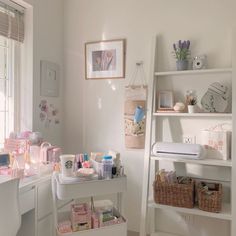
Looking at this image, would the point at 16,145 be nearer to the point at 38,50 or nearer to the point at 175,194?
the point at 38,50

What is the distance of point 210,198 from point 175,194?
0.25 m

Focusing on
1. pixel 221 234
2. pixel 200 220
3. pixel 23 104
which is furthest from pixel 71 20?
pixel 221 234

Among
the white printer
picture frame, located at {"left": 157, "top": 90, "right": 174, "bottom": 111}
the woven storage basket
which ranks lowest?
the woven storage basket

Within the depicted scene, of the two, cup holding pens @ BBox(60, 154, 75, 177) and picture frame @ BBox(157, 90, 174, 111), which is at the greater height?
picture frame @ BBox(157, 90, 174, 111)

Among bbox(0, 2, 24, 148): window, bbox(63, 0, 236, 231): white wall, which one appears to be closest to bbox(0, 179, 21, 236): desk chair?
bbox(0, 2, 24, 148): window

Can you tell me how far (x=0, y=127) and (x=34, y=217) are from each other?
81 centimetres

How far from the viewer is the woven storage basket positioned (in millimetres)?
1948

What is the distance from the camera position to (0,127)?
2.14 metres

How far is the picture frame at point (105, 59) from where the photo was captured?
93.4 inches

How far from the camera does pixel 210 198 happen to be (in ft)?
6.17

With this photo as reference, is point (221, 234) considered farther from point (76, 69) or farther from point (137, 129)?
point (76, 69)

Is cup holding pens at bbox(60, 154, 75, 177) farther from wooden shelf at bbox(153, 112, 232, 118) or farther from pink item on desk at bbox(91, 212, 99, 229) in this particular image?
wooden shelf at bbox(153, 112, 232, 118)

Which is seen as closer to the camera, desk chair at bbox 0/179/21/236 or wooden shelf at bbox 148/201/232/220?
desk chair at bbox 0/179/21/236

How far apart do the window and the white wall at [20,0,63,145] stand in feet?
0.21
